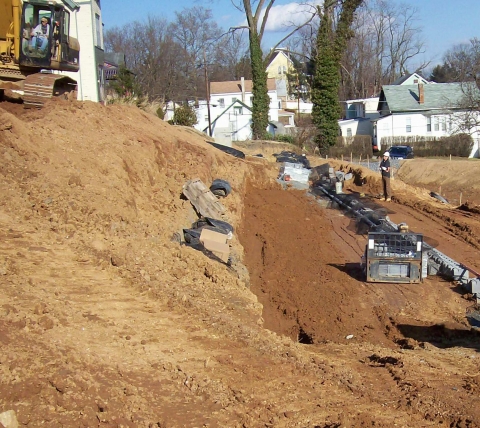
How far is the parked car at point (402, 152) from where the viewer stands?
149ft

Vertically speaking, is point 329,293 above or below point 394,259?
below

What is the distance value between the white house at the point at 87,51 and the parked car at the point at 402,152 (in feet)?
76.8

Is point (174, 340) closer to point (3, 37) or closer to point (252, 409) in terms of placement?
point (252, 409)

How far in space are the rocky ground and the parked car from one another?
2807 centimetres

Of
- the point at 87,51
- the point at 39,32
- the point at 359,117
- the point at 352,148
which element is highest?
the point at 87,51

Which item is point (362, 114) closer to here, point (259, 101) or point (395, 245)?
point (259, 101)

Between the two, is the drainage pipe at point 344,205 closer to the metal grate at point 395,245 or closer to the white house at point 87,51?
the metal grate at point 395,245

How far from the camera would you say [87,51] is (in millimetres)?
31406

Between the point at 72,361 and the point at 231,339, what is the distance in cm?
209

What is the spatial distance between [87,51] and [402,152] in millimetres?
24920

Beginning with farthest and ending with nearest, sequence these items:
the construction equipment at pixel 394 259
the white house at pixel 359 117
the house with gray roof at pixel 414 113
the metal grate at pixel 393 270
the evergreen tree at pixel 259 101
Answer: the white house at pixel 359 117
the house with gray roof at pixel 414 113
the evergreen tree at pixel 259 101
the metal grate at pixel 393 270
the construction equipment at pixel 394 259

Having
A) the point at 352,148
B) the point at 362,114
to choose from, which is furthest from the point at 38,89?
the point at 362,114

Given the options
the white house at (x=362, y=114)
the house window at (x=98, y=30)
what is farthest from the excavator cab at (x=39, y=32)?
the white house at (x=362, y=114)

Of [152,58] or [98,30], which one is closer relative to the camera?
[98,30]
